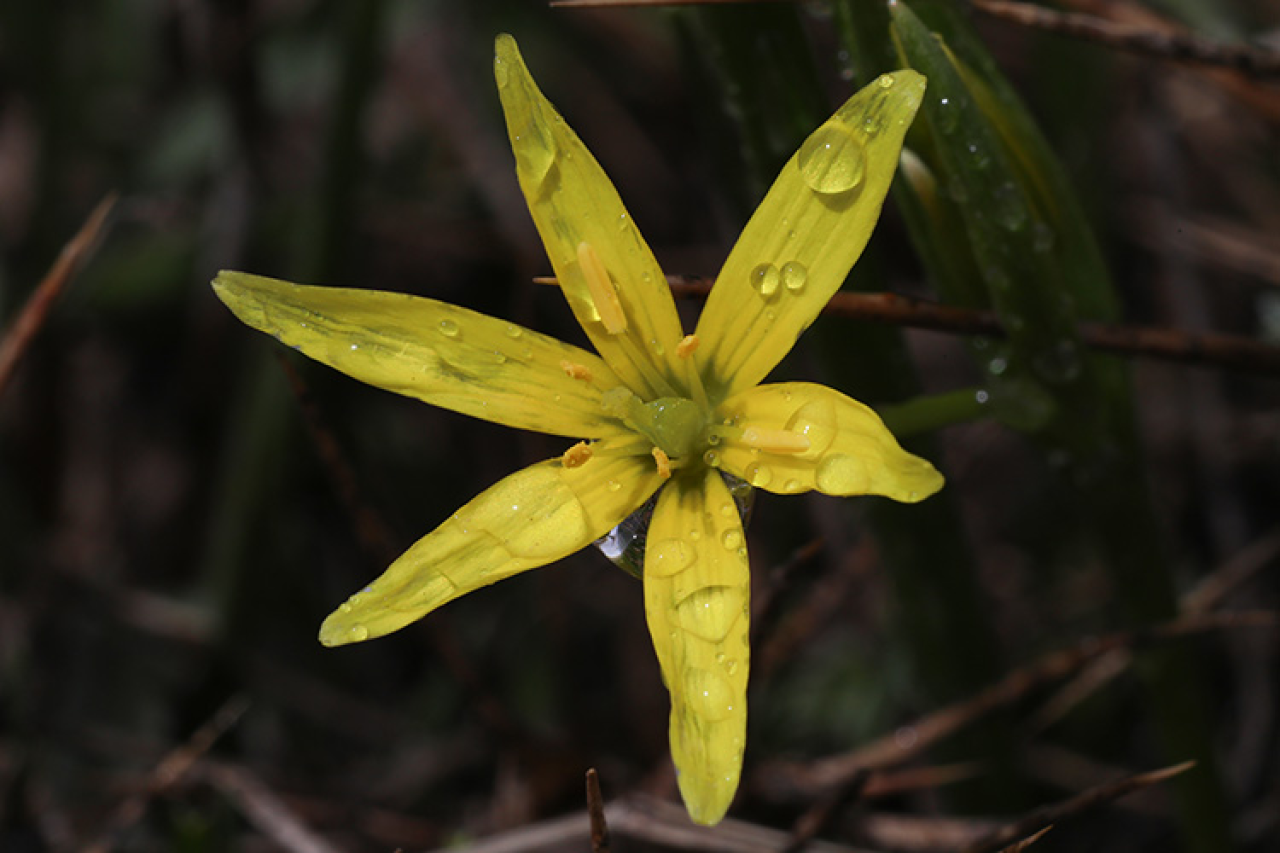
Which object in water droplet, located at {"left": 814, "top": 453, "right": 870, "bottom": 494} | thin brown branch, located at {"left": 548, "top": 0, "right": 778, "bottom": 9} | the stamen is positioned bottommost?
the stamen

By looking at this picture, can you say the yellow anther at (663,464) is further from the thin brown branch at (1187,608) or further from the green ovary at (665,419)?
the thin brown branch at (1187,608)

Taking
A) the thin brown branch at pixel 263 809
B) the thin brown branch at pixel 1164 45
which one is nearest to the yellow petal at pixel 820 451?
the thin brown branch at pixel 1164 45

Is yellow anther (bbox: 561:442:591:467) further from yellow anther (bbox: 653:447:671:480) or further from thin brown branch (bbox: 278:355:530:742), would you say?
thin brown branch (bbox: 278:355:530:742)

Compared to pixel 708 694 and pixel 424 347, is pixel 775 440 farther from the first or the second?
pixel 424 347

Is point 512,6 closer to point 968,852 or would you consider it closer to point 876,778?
point 876,778

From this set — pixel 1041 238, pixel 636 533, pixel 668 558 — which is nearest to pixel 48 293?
pixel 636 533

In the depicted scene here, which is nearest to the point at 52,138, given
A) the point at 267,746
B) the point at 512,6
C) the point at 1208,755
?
the point at 512,6

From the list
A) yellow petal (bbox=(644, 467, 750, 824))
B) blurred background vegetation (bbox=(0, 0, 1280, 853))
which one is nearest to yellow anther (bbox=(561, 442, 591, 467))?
yellow petal (bbox=(644, 467, 750, 824))
